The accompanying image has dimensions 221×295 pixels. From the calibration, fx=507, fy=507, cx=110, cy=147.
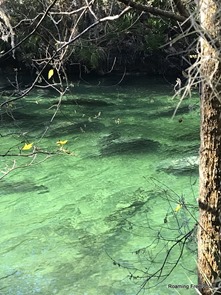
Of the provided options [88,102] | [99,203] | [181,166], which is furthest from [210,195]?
[88,102]

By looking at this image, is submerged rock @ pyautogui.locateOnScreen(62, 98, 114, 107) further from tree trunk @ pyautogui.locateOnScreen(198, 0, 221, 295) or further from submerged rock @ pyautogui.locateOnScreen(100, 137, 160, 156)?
tree trunk @ pyautogui.locateOnScreen(198, 0, 221, 295)

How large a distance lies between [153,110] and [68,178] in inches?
143

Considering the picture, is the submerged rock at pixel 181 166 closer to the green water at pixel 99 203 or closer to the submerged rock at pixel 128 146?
the green water at pixel 99 203

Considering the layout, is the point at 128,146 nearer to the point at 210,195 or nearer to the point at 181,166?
the point at 181,166

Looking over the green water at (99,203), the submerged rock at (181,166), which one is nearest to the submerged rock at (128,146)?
the green water at (99,203)

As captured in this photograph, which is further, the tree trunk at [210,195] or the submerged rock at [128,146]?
the submerged rock at [128,146]

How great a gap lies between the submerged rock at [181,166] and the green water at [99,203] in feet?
0.04

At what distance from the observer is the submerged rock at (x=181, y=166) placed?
610cm

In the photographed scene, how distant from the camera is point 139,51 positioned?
41.3ft

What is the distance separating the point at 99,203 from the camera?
5379mm

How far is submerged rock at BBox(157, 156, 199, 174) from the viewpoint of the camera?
6098mm

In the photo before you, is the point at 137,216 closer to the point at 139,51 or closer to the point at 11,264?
the point at 11,264

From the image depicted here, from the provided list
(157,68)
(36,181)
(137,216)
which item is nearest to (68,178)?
(36,181)

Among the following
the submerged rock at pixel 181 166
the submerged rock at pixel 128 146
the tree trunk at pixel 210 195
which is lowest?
the submerged rock at pixel 181 166
